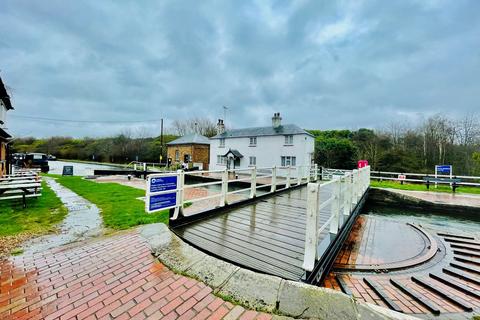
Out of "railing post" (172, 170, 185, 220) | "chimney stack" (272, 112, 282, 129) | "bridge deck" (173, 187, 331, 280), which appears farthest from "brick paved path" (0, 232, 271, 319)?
"chimney stack" (272, 112, 282, 129)

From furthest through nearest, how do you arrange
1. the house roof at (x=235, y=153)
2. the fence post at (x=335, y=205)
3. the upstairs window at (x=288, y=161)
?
the house roof at (x=235, y=153), the upstairs window at (x=288, y=161), the fence post at (x=335, y=205)

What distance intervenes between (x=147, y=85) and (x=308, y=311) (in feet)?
137

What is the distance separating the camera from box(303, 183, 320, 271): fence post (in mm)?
2520

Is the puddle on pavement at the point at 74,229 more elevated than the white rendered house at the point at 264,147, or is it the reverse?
the white rendered house at the point at 264,147

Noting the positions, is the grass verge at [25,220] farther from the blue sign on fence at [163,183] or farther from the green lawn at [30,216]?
the blue sign on fence at [163,183]

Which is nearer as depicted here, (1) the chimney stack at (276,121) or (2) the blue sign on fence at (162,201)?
(2) the blue sign on fence at (162,201)

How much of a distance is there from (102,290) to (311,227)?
2.56 metres

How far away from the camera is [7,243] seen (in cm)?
365

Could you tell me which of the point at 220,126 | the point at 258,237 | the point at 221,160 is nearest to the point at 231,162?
the point at 221,160

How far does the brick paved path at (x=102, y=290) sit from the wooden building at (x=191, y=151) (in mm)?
26154

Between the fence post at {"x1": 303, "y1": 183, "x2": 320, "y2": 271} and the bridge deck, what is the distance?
0.17 meters

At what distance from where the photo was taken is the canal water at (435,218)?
7812mm

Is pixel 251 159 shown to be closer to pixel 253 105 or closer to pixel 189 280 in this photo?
pixel 253 105

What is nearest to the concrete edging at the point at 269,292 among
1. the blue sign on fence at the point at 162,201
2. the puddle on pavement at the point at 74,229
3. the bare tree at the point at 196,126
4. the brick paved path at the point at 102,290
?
the brick paved path at the point at 102,290
